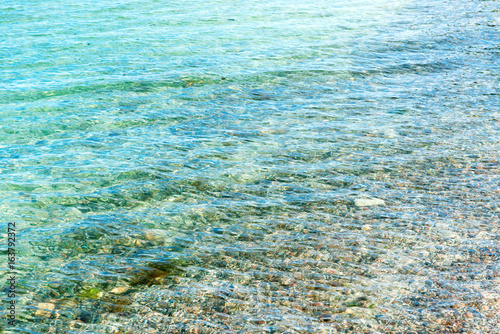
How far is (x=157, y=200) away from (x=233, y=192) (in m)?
1.13

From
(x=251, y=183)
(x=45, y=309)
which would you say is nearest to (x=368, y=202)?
(x=251, y=183)

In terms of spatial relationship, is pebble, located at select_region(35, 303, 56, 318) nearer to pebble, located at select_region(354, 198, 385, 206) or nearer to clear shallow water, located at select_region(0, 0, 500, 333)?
clear shallow water, located at select_region(0, 0, 500, 333)

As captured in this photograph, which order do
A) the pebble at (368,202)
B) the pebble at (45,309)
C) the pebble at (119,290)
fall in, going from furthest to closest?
the pebble at (368,202), the pebble at (119,290), the pebble at (45,309)

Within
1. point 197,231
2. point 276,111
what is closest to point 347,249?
point 197,231

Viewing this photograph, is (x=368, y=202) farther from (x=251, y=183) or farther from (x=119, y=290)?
(x=119, y=290)

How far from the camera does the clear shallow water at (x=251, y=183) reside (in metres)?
4.59

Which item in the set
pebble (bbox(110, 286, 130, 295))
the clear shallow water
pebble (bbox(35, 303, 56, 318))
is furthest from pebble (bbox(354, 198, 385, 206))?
pebble (bbox(35, 303, 56, 318))

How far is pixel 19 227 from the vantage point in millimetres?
5910

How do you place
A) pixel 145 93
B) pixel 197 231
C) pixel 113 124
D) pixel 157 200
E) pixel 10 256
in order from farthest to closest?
pixel 145 93
pixel 113 124
pixel 157 200
pixel 197 231
pixel 10 256

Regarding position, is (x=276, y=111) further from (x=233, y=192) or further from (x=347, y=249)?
(x=347, y=249)

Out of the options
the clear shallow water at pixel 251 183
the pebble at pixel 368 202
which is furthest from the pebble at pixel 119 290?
the pebble at pixel 368 202

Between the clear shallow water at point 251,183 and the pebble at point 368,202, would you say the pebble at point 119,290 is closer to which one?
the clear shallow water at point 251,183

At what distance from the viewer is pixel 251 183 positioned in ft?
22.8

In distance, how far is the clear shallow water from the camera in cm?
459
